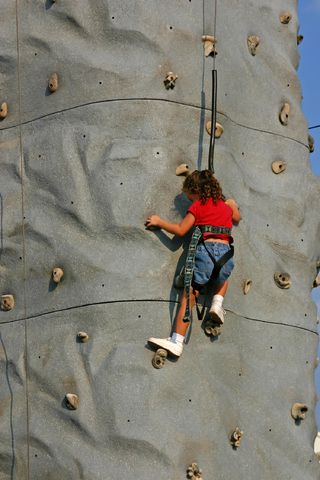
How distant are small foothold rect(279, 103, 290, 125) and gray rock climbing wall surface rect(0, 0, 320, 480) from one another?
0.08 ft

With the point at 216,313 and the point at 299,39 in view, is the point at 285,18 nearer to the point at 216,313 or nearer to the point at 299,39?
the point at 299,39

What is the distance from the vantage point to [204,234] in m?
9.00

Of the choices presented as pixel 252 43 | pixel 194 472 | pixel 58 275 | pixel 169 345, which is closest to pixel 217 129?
pixel 252 43

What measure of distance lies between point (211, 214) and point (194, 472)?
176cm

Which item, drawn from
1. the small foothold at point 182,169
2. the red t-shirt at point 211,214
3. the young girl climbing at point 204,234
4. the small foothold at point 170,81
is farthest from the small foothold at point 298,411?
the small foothold at point 170,81

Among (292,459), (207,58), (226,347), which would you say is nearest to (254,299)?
(226,347)

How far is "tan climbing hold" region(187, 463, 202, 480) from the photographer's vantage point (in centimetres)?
880

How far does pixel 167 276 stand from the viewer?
909 cm

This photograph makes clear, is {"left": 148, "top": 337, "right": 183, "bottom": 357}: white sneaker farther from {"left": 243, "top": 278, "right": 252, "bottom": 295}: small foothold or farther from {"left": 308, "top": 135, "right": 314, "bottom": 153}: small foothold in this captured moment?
{"left": 308, "top": 135, "right": 314, "bottom": 153}: small foothold

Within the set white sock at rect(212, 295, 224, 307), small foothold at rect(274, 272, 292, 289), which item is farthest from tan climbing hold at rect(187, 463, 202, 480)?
small foothold at rect(274, 272, 292, 289)

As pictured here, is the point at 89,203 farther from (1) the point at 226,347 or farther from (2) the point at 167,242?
(1) the point at 226,347

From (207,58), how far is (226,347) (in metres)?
2.15

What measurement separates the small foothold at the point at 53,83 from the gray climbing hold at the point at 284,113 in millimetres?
1792

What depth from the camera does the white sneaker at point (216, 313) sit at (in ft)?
29.3
